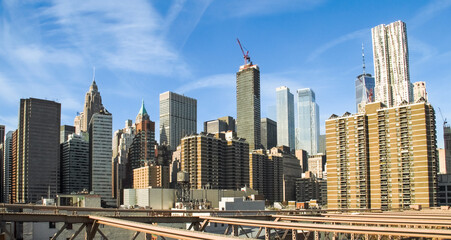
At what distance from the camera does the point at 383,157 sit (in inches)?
6152

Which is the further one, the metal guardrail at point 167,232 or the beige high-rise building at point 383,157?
the beige high-rise building at point 383,157

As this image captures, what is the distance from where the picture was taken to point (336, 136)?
17325 cm

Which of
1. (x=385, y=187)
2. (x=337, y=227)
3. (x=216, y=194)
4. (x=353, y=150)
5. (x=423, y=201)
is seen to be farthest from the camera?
(x=216, y=194)

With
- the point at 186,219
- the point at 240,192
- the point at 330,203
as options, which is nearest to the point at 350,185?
the point at 330,203

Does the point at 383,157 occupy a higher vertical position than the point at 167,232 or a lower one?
higher

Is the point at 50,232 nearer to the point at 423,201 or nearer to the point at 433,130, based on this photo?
the point at 423,201

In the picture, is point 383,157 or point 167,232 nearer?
point 167,232

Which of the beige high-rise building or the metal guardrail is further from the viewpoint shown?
the beige high-rise building

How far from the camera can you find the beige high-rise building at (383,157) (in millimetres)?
147000

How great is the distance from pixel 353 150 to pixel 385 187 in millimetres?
17343

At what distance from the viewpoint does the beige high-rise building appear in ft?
482

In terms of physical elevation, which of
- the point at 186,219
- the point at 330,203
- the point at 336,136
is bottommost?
the point at 330,203

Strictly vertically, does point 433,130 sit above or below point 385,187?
above

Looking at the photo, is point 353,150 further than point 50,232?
Yes
